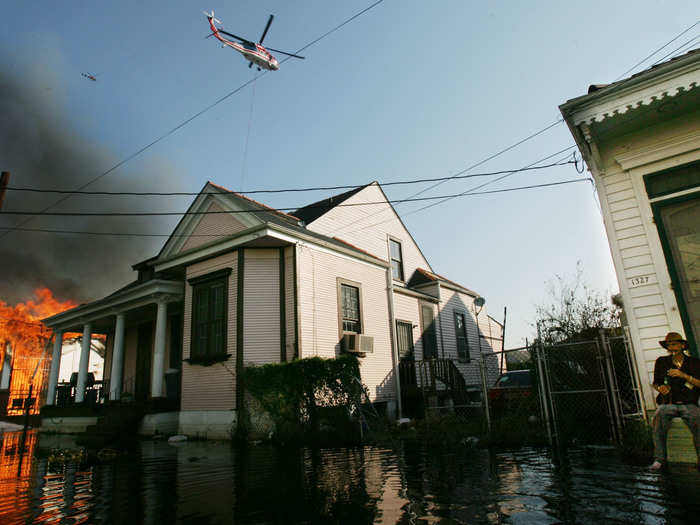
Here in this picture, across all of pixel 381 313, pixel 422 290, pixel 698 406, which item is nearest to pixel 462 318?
pixel 422 290

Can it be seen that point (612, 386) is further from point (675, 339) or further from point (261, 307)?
point (261, 307)

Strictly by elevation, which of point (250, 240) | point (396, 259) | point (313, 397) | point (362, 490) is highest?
point (396, 259)

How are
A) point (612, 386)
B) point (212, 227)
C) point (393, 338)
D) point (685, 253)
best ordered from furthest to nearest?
point (393, 338) → point (212, 227) → point (612, 386) → point (685, 253)

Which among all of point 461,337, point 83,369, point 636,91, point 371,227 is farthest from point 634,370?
point 83,369

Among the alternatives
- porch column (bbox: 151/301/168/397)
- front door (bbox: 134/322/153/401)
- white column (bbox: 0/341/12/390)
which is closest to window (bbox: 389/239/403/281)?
porch column (bbox: 151/301/168/397)

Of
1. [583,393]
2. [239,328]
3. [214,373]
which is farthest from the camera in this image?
[214,373]

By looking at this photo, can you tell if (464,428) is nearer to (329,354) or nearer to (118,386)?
(329,354)

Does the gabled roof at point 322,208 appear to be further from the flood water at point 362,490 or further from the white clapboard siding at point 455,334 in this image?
the flood water at point 362,490

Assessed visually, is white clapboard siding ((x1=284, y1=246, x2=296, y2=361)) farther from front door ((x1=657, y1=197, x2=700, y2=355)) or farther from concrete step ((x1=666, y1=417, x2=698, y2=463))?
front door ((x1=657, y1=197, x2=700, y2=355))
